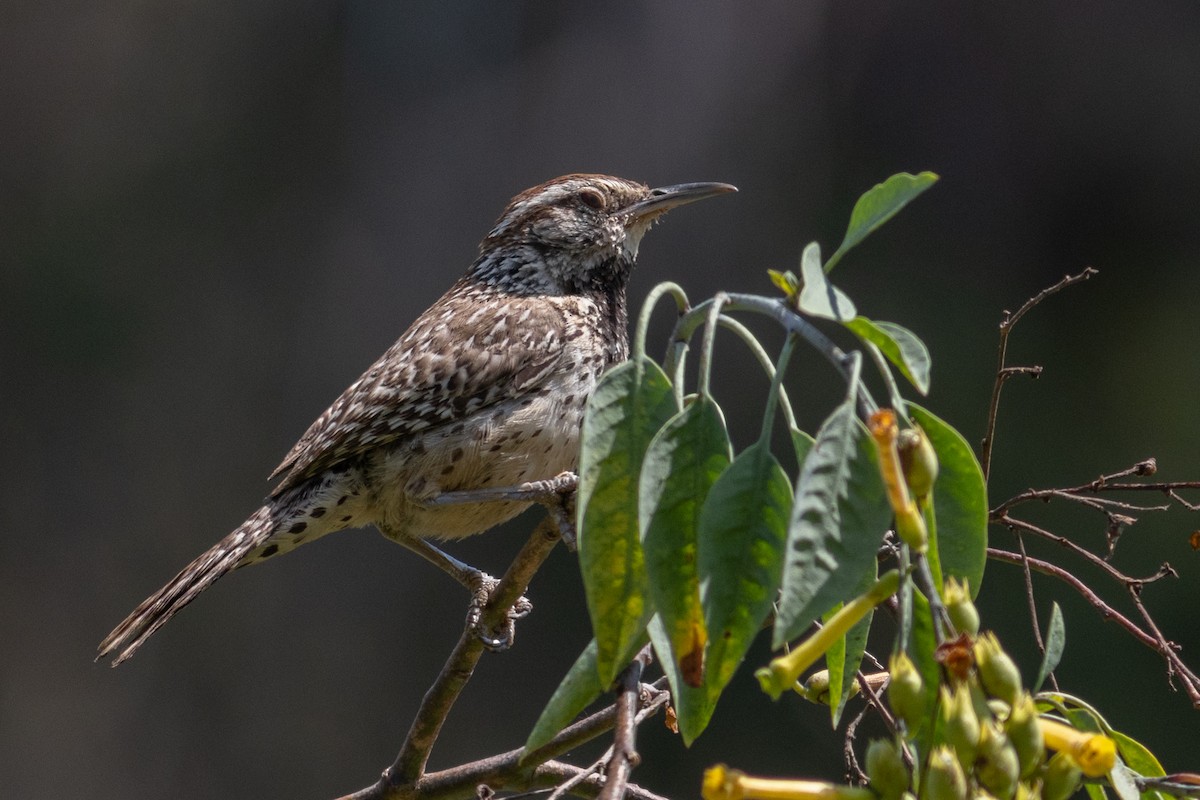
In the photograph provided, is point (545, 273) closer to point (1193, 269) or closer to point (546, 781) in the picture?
point (546, 781)

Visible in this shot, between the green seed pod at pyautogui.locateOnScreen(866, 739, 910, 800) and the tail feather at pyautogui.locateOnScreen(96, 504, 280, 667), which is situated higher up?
the green seed pod at pyautogui.locateOnScreen(866, 739, 910, 800)

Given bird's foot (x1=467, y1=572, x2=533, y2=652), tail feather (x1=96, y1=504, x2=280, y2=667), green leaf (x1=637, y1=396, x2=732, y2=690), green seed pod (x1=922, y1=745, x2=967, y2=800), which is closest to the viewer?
green seed pod (x1=922, y1=745, x2=967, y2=800)

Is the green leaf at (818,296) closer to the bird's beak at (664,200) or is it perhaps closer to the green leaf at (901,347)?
the green leaf at (901,347)

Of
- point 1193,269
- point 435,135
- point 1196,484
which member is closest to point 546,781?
point 1196,484

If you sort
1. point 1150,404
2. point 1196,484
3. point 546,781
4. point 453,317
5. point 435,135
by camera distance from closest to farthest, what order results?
1. point 1196,484
2. point 546,781
3. point 453,317
4. point 1150,404
5. point 435,135

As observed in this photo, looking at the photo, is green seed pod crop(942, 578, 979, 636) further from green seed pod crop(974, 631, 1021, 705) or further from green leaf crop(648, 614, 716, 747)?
green leaf crop(648, 614, 716, 747)

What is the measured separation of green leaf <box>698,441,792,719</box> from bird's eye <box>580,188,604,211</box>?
257 centimetres

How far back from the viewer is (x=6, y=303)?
999cm

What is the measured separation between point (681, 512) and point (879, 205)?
331 mm

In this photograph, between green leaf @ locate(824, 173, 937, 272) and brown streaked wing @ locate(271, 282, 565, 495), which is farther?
brown streaked wing @ locate(271, 282, 565, 495)

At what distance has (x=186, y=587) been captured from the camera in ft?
9.64

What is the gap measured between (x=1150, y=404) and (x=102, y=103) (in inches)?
326

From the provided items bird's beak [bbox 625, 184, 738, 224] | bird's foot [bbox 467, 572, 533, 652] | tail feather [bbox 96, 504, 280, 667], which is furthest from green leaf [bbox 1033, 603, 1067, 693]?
bird's beak [bbox 625, 184, 738, 224]

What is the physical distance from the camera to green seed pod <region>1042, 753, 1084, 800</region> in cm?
102
